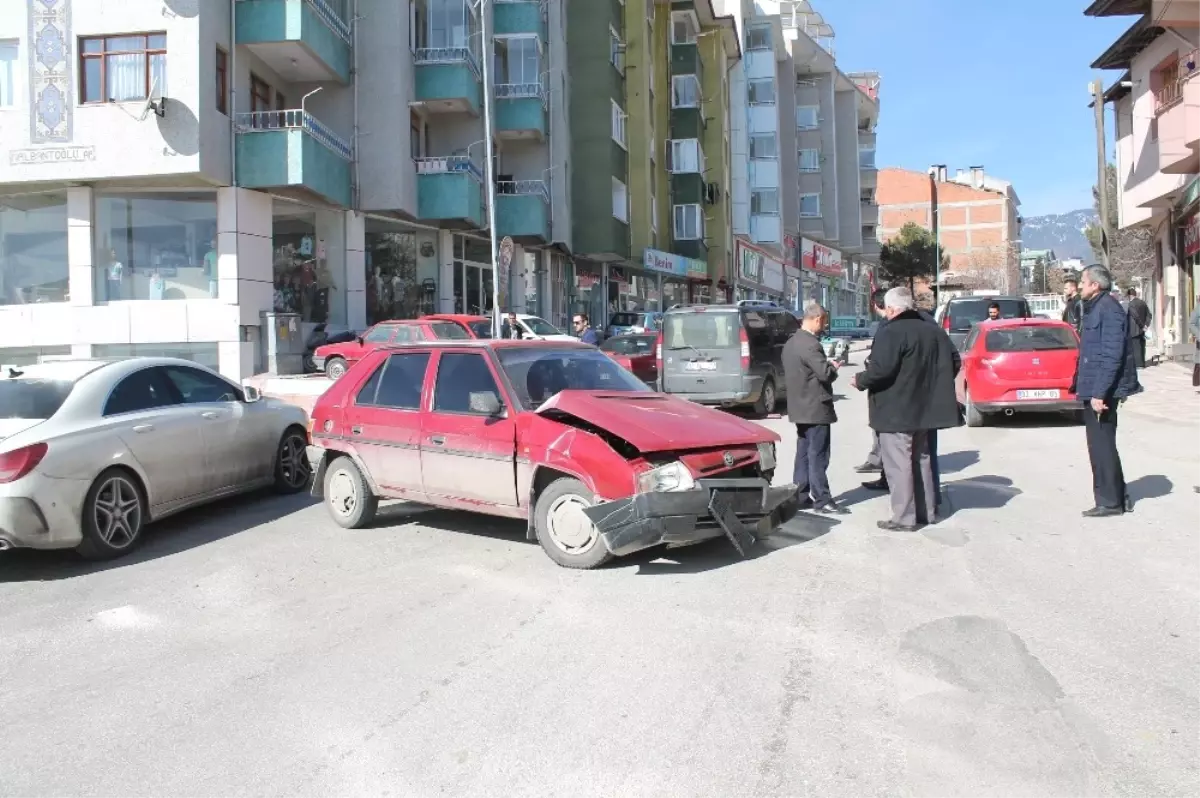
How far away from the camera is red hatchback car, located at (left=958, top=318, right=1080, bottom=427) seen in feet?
41.6

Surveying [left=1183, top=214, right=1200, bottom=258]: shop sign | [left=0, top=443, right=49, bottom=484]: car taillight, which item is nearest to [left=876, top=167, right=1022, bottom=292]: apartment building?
[left=1183, top=214, right=1200, bottom=258]: shop sign

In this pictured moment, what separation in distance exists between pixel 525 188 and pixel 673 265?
11490mm

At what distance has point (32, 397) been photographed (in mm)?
6844

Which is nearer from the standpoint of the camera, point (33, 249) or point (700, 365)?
point (700, 365)

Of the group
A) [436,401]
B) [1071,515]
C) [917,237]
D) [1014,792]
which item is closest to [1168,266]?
[1071,515]

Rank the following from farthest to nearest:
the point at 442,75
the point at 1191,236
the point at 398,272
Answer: the point at 398,272, the point at 442,75, the point at 1191,236

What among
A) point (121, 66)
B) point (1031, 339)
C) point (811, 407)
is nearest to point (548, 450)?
point (811, 407)

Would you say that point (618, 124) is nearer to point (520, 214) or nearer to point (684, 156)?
point (684, 156)

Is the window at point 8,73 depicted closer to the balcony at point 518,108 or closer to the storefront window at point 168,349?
the storefront window at point 168,349

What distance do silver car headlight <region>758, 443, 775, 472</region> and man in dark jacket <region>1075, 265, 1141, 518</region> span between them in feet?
9.24

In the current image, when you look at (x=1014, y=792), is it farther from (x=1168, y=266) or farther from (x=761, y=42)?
(x=761, y=42)

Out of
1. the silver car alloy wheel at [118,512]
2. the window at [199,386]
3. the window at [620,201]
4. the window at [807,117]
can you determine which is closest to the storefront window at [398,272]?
the window at [620,201]

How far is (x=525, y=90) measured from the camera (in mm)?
29719

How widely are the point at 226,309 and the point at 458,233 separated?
9.33 m
